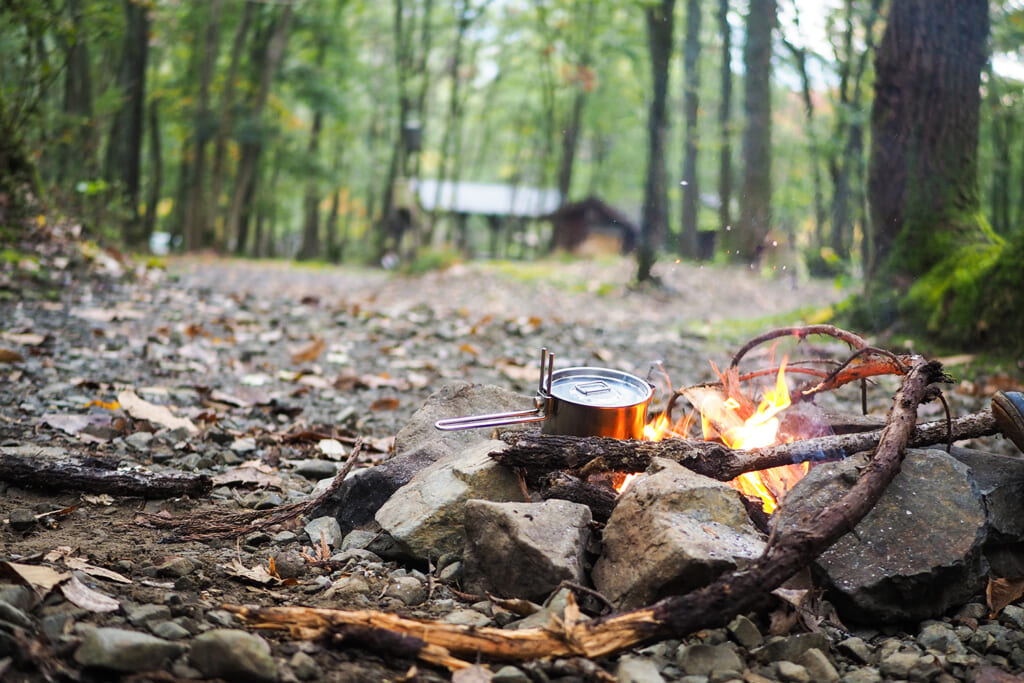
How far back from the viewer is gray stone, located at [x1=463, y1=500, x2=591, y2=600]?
7.13 feet

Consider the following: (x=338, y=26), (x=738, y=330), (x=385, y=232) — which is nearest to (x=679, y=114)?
(x=385, y=232)

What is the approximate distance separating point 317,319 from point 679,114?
36413 millimetres

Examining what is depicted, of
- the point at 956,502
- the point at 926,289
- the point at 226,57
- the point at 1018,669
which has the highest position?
the point at 226,57

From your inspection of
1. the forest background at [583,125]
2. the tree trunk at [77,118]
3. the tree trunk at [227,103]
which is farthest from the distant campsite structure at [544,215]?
the tree trunk at [77,118]

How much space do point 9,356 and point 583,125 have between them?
29.2 m

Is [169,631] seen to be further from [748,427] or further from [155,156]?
[155,156]

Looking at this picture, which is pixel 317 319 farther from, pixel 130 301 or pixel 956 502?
pixel 956 502

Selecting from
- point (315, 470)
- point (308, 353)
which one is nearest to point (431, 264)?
point (308, 353)

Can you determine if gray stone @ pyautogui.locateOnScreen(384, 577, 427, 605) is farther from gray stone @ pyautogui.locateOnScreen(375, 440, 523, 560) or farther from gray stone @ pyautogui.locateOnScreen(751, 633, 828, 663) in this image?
gray stone @ pyautogui.locateOnScreen(751, 633, 828, 663)

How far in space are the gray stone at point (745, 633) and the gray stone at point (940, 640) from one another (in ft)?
1.68

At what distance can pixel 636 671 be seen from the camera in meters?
1.84

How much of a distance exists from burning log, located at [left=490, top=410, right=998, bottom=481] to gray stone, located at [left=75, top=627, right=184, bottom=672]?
46.6 inches

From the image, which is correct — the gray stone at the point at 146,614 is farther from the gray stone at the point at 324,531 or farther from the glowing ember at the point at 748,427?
the glowing ember at the point at 748,427

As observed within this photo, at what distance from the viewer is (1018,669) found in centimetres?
207
